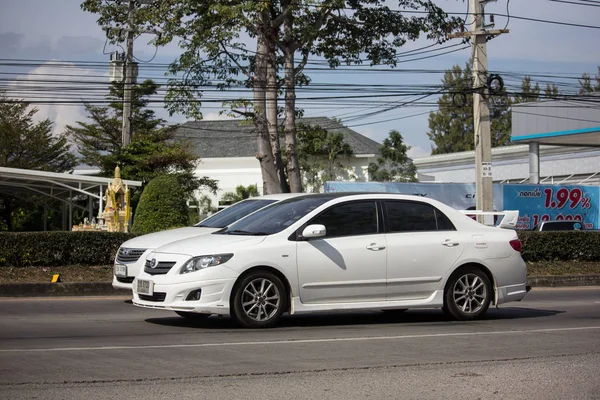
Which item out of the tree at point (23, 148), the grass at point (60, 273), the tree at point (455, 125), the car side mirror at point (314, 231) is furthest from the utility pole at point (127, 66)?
the tree at point (455, 125)

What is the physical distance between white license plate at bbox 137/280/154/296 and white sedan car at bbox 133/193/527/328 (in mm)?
12

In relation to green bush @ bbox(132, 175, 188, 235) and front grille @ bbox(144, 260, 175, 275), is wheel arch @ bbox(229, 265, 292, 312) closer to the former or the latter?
front grille @ bbox(144, 260, 175, 275)

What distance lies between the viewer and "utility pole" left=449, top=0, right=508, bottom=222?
74.7 feet

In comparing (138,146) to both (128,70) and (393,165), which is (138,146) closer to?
(128,70)

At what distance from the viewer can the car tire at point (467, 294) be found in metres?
10.5

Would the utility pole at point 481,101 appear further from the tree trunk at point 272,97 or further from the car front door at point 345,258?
the car front door at point 345,258

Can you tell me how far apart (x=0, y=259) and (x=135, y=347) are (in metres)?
9.05

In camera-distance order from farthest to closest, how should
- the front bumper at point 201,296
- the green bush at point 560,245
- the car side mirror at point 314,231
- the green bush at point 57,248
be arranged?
Answer: the green bush at point 560,245
the green bush at point 57,248
the car side mirror at point 314,231
the front bumper at point 201,296

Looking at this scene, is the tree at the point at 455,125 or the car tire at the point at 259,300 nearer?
the car tire at the point at 259,300

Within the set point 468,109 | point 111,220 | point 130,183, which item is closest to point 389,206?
point 111,220

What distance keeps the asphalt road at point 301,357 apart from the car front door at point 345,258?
1.49 feet

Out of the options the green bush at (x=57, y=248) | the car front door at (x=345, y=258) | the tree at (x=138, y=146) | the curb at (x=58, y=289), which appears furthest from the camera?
the tree at (x=138, y=146)

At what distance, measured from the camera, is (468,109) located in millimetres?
82062

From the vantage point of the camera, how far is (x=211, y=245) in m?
9.34
